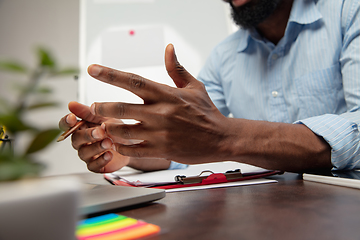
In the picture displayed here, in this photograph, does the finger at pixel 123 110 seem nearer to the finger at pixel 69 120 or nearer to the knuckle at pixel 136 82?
the knuckle at pixel 136 82

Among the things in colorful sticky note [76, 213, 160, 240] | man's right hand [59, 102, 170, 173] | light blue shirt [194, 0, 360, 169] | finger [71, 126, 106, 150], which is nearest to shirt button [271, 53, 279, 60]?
light blue shirt [194, 0, 360, 169]

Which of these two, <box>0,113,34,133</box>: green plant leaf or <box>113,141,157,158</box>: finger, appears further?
<box>113,141,157,158</box>: finger

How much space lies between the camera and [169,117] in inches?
15.8

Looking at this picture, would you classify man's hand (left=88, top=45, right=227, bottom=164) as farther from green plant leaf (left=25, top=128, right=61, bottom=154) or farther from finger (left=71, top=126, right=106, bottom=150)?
green plant leaf (left=25, top=128, right=61, bottom=154)

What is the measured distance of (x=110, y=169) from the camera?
26.6 inches

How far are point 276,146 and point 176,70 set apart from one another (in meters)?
0.25

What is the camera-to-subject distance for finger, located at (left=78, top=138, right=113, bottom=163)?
563mm

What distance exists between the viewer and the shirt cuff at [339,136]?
1.70 feet

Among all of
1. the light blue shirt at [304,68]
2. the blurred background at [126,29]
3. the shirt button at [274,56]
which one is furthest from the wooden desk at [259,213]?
the blurred background at [126,29]

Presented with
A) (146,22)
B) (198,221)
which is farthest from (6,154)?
(146,22)

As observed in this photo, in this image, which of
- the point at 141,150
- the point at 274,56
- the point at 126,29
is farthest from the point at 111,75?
the point at 126,29

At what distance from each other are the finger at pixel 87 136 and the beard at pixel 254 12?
2.63 ft

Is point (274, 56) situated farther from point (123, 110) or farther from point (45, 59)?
point (45, 59)

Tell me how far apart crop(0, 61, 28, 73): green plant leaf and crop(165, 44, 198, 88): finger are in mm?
335
